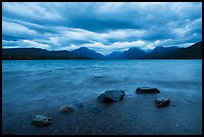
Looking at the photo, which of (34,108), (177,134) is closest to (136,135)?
(177,134)

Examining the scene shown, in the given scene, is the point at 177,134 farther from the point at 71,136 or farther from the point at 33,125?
the point at 33,125

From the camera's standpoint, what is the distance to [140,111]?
998cm

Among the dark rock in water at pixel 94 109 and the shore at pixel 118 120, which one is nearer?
the shore at pixel 118 120

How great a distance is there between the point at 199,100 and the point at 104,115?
24.4 feet

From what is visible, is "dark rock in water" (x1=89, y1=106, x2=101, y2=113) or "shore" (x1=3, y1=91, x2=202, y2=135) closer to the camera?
"shore" (x1=3, y1=91, x2=202, y2=135)

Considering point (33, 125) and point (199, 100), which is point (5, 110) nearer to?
point (33, 125)

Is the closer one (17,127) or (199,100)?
(17,127)

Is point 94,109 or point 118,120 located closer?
point 118,120

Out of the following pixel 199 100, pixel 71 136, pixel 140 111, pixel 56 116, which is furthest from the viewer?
pixel 199 100

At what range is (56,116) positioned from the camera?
30.4ft

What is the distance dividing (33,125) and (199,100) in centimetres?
1102

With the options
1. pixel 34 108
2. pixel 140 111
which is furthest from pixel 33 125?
pixel 140 111

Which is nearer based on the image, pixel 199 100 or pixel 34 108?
pixel 34 108

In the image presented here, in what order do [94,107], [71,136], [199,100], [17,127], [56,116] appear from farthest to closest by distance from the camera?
[199,100], [94,107], [56,116], [17,127], [71,136]
